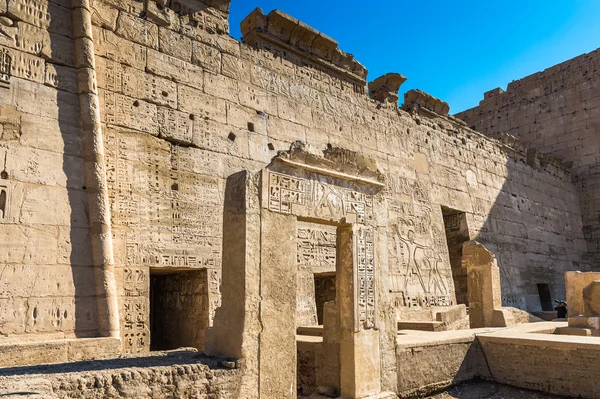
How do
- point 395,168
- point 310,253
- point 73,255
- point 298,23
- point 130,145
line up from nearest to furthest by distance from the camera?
point 73,255, point 130,145, point 310,253, point 298,23, point 395,168

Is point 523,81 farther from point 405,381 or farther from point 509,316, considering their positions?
point 405,381

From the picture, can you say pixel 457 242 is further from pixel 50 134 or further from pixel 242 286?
pixel 50 134

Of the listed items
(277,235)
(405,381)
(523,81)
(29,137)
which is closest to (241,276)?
(277,235)

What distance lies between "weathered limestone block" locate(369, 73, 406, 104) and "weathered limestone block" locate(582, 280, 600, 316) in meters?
5.83

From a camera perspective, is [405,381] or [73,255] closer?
[405,381]

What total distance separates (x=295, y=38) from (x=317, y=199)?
19.5 ft

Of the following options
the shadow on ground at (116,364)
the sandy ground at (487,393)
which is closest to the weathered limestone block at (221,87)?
the shadow on ground at (116,364)

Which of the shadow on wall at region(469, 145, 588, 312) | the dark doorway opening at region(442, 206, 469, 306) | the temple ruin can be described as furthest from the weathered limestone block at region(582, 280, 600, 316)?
the shadow on wall at region(469, 145, 588, 312)

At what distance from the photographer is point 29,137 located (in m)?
5.87

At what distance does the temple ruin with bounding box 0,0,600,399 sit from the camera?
4.35 metres

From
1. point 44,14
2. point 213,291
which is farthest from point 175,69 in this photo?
point 213,291

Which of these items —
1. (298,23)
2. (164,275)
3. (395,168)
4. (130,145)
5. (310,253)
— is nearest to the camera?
(130,145)

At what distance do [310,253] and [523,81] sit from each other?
1437 centimetres

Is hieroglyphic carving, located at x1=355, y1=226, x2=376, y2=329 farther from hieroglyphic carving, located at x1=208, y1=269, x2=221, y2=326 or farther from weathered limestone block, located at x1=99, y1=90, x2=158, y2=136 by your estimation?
weathered limestone block, located at x1=99, y1=90, x2=158, y2=136
